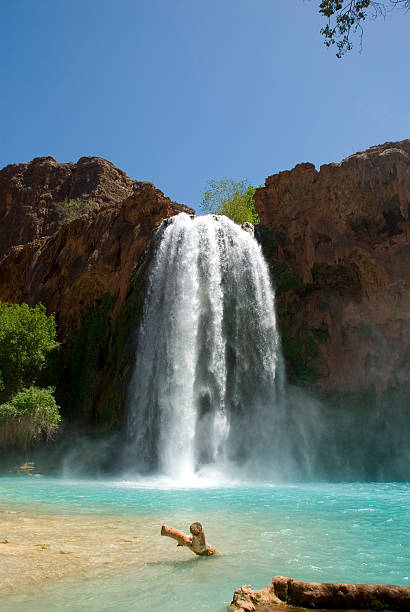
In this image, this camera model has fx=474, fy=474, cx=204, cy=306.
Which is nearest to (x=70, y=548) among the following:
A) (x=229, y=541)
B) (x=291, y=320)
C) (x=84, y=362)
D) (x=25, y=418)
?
(x=229, y=541)

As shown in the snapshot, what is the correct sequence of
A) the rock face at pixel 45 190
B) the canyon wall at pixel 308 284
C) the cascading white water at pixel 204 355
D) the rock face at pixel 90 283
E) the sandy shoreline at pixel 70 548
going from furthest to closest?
1. the rock face at pixel 45 190
2. the rock face at pixel 90 283
3. the canyon wall at pixel 308 284
4. the cascading white water at pixel 204 355
5. the sandy shoreline at pixel 70 548

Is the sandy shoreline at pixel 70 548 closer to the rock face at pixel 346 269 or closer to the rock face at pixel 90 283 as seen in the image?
the rock face at pixel 90 283

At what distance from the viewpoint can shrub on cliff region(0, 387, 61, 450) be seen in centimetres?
1802

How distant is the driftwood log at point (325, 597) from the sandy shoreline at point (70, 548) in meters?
1.82

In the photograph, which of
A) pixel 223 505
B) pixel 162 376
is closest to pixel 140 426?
pixel 162 376

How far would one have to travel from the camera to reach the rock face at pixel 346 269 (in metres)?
20.7

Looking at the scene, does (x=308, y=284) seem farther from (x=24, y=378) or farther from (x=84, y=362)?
(x=24, y=378)

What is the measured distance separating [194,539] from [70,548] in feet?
5.03

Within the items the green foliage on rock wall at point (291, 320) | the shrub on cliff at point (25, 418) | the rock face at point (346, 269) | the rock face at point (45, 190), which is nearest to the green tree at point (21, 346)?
the shrub on cliff at point (25, 418)

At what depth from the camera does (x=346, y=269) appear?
869 inches

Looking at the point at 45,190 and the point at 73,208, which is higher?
the point at 45,190

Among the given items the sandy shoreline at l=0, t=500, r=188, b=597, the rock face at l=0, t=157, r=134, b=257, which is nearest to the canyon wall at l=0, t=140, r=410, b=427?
the sandy shoreline at l=0, t=500, r=188, b=597

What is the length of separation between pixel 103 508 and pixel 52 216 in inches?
1615

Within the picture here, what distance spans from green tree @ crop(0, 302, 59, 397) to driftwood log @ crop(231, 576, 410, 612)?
18446mm
